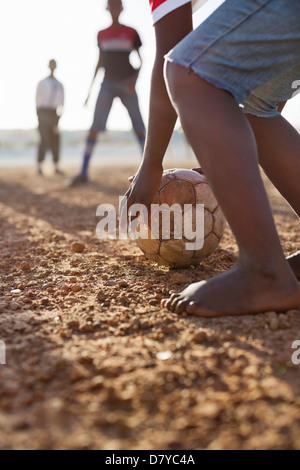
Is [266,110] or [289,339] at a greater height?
[266,110]

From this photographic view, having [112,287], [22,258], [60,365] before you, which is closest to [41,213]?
[22,258]

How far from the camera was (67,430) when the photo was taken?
3.56ft

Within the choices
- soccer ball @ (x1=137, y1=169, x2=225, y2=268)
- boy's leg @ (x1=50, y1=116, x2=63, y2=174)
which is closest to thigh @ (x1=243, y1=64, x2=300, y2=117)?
soccer ball @ (x1=137, y1=169, x2=225, y2=268)

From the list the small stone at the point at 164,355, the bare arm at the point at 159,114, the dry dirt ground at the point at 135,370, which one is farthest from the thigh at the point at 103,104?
the small stone at the point at 164,355

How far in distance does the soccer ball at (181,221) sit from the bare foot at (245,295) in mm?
680

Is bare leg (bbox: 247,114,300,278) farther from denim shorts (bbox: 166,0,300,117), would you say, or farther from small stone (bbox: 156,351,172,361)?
small stone (bbox: 156,351,172,361)

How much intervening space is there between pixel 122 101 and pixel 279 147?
4.83 metres

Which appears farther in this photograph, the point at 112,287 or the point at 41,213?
the point at 41,213

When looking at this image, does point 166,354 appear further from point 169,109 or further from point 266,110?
point 266,110

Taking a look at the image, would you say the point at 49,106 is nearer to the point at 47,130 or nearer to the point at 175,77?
the point at 47,130

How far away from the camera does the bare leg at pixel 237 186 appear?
1.53 meters

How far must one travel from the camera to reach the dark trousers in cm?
969

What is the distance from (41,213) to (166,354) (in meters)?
3.80

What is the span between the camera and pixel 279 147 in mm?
1946
